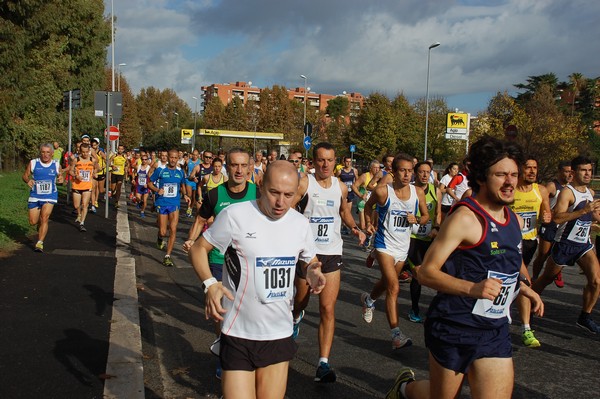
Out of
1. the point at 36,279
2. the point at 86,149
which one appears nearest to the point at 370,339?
the point at 36,279

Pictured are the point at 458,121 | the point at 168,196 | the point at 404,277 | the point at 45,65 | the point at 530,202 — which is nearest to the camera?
the point at 530,202

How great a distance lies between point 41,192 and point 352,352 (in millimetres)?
7170

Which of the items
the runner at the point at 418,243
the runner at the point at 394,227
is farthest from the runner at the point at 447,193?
the runner at the point at 394,227

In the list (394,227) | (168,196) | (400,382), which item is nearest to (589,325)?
(394,227)

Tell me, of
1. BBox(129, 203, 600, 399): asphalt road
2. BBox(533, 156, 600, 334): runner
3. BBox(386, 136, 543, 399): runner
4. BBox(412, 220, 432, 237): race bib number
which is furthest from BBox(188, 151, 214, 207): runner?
BBox(386, 136, 543, 399): runner

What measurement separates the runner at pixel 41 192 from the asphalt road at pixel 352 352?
280 centimetres

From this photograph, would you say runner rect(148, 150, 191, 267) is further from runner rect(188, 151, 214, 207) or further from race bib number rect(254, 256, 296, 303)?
race bib number rect(254, 256, 296, 303)

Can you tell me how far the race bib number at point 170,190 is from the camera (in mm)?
10705

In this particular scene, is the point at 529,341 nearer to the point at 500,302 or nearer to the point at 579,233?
the point at 579,233

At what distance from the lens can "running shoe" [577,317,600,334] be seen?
6383 mm

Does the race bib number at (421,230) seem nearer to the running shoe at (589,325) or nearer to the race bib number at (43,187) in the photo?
the running shoe at (589,325)

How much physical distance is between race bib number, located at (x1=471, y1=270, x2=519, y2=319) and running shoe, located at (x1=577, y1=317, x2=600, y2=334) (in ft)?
12.6

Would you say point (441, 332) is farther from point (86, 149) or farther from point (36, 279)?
point (86, 149)

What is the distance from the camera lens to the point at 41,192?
34.0 ft
